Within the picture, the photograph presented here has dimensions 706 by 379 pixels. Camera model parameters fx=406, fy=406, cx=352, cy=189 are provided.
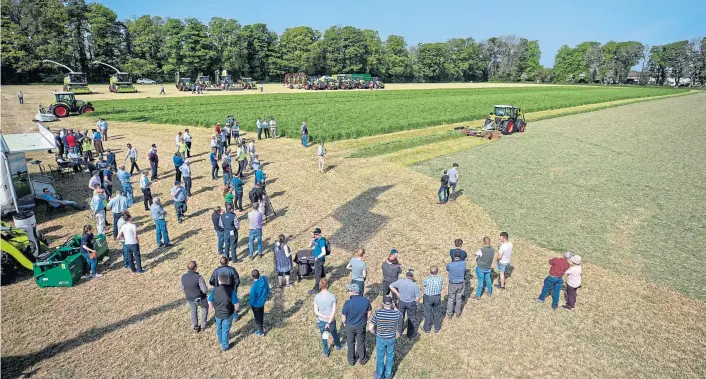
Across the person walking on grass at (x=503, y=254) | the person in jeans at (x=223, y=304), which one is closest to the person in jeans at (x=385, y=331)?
the person in jeans at (x=223, y=304)

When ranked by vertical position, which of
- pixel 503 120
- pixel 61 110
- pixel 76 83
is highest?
pixel 76 83

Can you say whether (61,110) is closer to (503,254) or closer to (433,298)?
(433,298)

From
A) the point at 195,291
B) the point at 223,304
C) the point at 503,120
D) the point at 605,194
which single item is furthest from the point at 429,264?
the point at 503,120

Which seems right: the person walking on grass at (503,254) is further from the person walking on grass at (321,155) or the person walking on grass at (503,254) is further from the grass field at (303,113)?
the grass field at (303,113)

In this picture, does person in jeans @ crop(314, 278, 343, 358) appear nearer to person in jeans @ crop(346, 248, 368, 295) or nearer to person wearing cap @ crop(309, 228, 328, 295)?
person in jeans @ crop(346, 248, 368, 295)

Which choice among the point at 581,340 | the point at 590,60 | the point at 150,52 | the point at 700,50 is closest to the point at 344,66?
the point at 150,52
